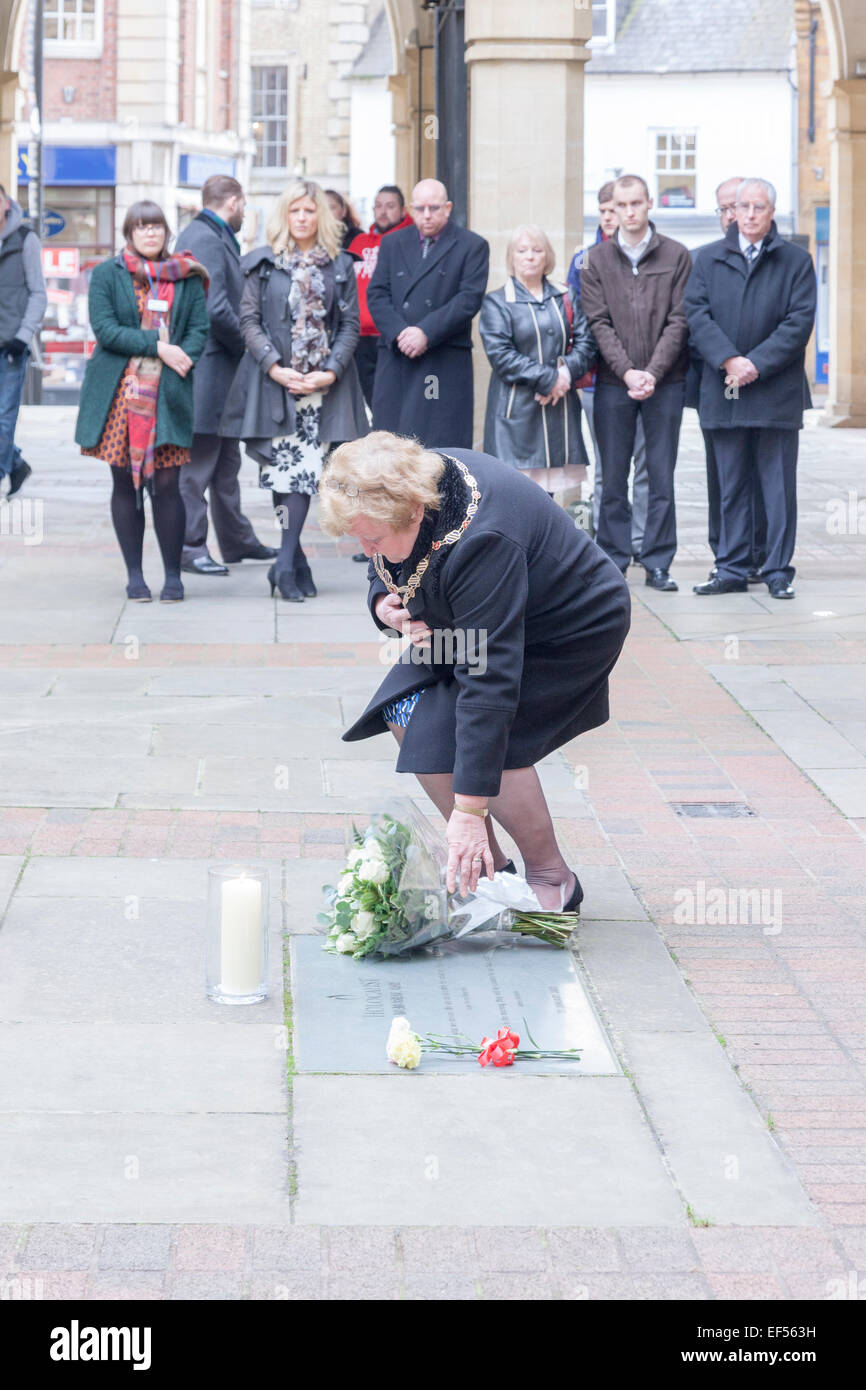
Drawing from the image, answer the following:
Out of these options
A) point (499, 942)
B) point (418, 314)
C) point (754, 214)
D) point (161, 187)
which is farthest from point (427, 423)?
point (161, 187)

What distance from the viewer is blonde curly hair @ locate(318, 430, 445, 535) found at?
4516mm

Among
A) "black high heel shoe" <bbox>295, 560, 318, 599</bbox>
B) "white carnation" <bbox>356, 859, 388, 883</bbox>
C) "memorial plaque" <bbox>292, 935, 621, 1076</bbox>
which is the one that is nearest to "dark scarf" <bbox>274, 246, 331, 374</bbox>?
"black high heel shoe" <bbox>295, 560, 318, 599</bbox>

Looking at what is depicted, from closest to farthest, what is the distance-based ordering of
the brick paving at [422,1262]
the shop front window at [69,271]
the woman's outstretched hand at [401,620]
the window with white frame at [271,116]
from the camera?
the brick paving at [422,1262] → the woman's outstretched hand at [401,620] → the shop front window at [69,271] → the window with white frame at [271,116]

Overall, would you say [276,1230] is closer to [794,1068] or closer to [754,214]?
[794,1068]

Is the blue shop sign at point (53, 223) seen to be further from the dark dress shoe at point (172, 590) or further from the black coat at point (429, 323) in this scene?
the dark dress shoe at point (172, 590)

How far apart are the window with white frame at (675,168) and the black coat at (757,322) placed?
3340 cm

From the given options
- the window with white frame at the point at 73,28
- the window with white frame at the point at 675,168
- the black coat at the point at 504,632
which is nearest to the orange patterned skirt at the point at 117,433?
the black coat at the point at 504,632

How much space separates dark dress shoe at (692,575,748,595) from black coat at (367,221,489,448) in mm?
1565

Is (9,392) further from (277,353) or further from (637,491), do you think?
(637,491)

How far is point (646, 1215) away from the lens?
3.67 m

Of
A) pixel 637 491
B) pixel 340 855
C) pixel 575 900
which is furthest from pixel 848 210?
pixel 575 900

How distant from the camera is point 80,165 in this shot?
129 feet

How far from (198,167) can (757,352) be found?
1318 inches

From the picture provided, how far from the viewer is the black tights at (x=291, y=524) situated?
1005cm
